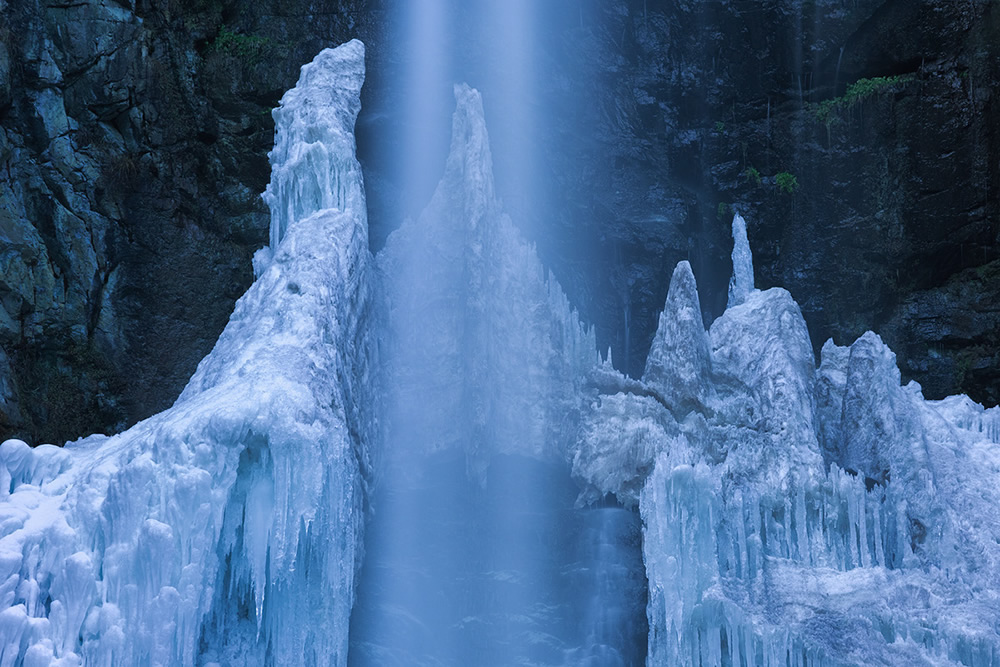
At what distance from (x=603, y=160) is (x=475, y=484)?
25.7 feet

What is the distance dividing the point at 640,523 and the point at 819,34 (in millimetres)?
11797

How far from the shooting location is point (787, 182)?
64.0ft

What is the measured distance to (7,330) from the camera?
51.7 ft

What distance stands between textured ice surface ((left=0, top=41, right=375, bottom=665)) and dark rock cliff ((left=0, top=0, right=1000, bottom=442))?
5.95m

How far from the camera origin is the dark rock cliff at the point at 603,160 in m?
17.0

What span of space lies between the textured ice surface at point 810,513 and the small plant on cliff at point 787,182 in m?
5.67

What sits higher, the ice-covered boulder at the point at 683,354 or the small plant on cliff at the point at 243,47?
the small plant on cliff at the point at 243,47

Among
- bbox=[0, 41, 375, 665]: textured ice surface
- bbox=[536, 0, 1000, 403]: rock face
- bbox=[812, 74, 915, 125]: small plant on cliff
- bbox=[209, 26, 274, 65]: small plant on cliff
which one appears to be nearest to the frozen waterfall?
bbox=[0, 41, 375, 665]: textured ice surface

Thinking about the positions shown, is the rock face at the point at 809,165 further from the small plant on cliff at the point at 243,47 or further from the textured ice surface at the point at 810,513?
the small plant on cliff at the point at 243,47

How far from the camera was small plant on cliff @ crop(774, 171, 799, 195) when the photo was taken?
64.0ft

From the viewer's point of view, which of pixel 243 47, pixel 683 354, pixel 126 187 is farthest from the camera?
pixel 243 47

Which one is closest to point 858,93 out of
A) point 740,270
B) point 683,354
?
point 740,270

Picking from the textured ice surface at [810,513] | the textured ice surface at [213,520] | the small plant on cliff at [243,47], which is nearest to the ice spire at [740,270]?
the textured ice surface at [810,513]

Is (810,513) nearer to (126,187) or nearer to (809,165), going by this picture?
(809,165)
